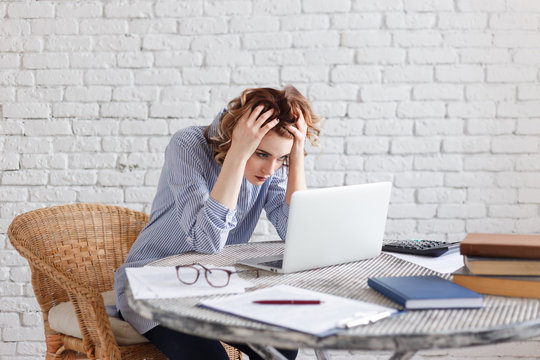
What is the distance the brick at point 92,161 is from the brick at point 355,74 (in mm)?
1054

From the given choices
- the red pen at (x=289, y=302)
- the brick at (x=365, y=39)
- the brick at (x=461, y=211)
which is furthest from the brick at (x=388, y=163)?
the red pen at (x=289, y=302)

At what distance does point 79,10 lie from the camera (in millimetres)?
2666

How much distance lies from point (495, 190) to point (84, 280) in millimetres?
1793

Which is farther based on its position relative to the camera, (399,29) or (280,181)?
(399,29)

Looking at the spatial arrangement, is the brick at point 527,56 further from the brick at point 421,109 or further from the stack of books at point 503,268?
the stack of books at point 503,268

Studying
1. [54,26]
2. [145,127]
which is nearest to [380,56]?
[145,127]

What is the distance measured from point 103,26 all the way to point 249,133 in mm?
1355

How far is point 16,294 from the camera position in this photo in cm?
271

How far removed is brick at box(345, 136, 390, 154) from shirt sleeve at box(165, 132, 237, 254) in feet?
3.46

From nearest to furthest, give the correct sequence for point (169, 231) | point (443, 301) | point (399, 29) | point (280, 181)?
point (443, 301)
point (169, 231)
point (280, 181)
point (399, 29)

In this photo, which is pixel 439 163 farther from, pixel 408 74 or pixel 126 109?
pixel 126 109

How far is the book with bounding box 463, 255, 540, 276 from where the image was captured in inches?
45.5

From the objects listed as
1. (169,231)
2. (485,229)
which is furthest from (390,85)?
(169,231)

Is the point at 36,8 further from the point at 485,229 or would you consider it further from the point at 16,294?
the point at 485,229
